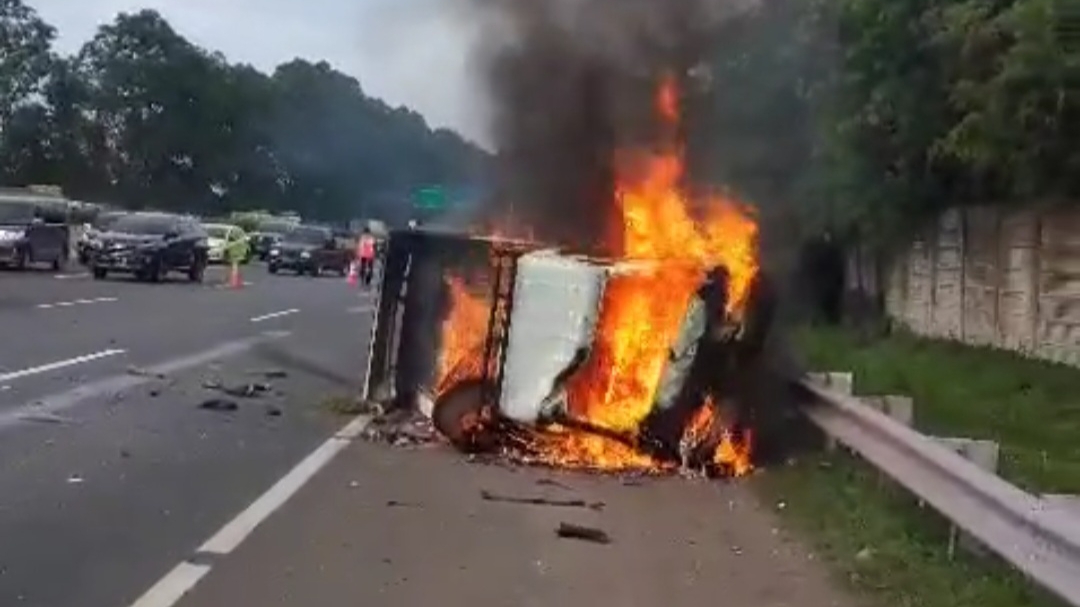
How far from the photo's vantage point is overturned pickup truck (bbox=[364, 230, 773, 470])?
12.1 meters

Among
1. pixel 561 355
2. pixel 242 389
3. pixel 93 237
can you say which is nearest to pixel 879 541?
pixel 561 355

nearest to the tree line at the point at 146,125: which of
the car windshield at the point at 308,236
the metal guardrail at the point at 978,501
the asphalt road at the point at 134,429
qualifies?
the car windshield at the point at 308,236

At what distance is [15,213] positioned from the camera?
43.8 metres

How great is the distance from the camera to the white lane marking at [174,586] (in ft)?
24.1

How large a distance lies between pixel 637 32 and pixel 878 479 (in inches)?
210

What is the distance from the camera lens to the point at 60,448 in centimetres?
1220

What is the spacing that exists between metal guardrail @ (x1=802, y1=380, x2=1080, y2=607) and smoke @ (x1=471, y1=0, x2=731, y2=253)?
15.4 feet

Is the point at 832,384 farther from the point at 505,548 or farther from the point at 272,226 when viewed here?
the point at 272,226

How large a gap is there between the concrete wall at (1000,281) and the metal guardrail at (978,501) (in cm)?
838

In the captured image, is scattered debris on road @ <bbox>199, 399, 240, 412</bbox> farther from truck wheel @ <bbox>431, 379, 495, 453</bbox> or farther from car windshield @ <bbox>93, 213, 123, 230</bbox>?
car windshield @ <bbox>93, 213, 123, 230</bbox>

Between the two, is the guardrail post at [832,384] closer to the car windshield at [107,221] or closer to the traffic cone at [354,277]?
the car windshield at [107,221]

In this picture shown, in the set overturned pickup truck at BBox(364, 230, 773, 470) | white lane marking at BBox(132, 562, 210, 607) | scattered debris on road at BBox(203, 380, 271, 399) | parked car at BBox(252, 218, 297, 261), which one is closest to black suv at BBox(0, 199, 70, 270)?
parked car at BBox(252, 218, 297, 261)

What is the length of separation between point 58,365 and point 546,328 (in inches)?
310

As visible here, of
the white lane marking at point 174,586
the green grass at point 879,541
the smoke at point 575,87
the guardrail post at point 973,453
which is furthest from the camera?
the smoke at point 575,87
